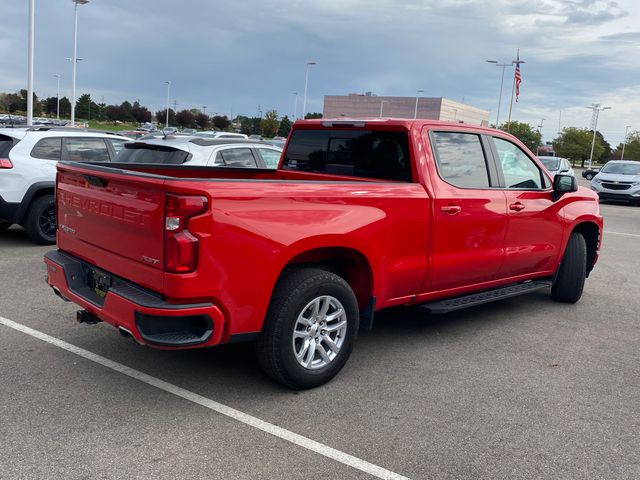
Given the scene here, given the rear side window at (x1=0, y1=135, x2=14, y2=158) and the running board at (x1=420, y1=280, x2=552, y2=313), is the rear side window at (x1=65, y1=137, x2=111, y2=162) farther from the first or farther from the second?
the running board at (x1=420, y1=280, x2=552, y2=313)

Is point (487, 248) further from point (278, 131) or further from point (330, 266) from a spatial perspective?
point (278, 131)

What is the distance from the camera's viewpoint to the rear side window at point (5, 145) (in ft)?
27.3

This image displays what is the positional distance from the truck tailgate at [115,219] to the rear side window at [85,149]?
4.92 meters

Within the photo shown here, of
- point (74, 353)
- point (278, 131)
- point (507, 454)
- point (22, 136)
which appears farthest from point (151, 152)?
point (278, 131)

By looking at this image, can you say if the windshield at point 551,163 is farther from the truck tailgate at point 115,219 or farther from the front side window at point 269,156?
the truck tailgate at point 115,219

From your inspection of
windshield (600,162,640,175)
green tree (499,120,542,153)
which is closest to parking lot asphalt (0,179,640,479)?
windshield (600,162,640,175)

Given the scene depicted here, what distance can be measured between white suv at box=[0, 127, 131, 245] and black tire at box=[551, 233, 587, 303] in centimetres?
669

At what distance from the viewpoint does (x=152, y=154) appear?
8312 millimetres

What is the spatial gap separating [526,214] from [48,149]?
261 inches

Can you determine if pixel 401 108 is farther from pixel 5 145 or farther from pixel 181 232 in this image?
pixel 181 232

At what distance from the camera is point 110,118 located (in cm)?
9531

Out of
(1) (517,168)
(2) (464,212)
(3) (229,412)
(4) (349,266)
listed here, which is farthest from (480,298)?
(3) (229,412)

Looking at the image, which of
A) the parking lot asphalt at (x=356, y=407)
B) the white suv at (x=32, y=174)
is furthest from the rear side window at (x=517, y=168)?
the white suv at (x=32, y=174)

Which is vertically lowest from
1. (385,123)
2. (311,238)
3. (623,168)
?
(311,238)
